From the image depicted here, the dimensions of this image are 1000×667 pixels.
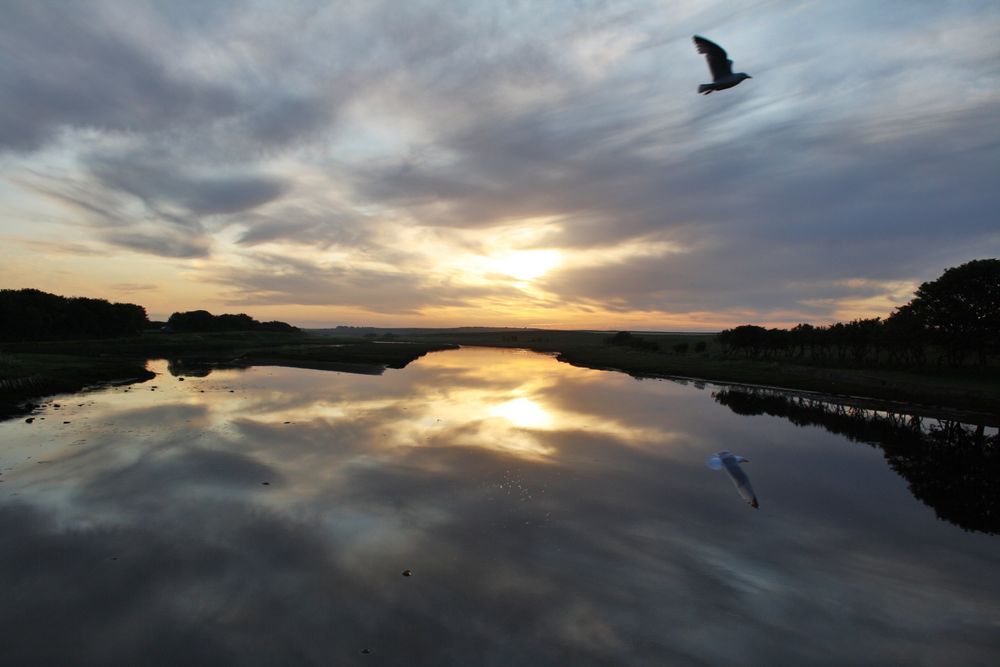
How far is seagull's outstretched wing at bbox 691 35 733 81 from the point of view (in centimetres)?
1183

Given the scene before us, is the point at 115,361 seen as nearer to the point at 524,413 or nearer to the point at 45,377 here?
the point at 45,377

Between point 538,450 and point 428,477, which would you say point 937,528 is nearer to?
point 538,450

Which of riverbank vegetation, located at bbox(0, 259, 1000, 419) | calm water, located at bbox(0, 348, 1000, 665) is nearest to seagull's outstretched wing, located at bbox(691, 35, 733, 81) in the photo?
calm water, located at bbox(0, 348, 1000, 665)

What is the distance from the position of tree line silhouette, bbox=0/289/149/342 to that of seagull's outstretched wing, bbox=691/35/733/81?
124m

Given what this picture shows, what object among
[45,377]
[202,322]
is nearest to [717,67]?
[45,377]

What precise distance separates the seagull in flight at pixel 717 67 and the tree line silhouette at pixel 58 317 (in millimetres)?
124253

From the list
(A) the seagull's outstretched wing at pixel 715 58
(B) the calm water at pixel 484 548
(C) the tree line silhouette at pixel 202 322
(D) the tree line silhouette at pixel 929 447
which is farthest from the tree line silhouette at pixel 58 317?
(A) the seagull's outstretched wing at pixel 715 58

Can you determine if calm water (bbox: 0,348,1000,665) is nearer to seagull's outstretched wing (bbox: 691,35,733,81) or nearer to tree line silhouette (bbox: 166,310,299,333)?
seagull's outstretched wing (bbox: 691,35,733,81)

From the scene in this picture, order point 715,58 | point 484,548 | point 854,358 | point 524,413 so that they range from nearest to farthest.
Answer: point 715,58, point 484,548, point 524,413, point 854,358

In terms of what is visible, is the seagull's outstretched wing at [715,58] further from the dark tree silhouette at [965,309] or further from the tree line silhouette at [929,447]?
the dark tree silhouette at [965,309]

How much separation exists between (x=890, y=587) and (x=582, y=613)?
7845 mm

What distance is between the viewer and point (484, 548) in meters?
12.8

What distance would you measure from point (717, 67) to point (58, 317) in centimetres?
13405

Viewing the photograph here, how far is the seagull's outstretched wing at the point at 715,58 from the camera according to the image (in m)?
11.8
